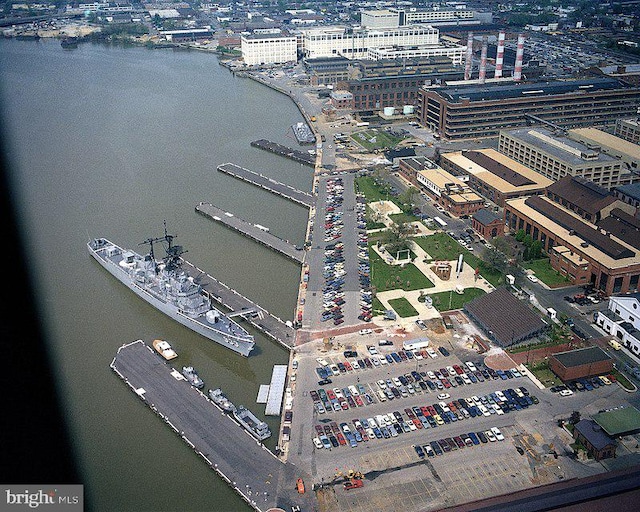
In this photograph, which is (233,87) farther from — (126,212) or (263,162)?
(126,212)

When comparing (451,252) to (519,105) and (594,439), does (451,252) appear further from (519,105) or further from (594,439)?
(519,105)

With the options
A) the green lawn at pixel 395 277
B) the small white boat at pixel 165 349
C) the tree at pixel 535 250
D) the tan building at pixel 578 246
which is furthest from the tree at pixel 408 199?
the small white boat at pixel 165 349

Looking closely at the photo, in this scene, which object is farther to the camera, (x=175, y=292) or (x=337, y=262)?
(x=337, y=262)

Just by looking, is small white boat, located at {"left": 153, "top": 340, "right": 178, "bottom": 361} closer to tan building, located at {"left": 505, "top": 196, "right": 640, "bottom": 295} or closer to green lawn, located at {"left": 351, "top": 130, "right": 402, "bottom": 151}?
tan building, located at {"left": 505, "top": 196, "right": 640, "bottom": 295}

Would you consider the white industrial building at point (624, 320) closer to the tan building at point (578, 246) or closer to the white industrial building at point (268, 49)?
the tan building at point (578, 246)

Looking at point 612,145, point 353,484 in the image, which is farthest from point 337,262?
point 612,145

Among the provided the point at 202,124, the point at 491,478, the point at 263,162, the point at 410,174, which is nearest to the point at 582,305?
the point at 491,478
